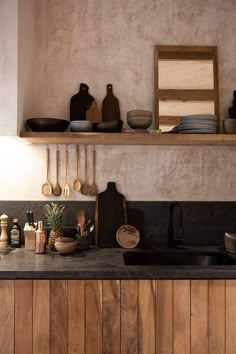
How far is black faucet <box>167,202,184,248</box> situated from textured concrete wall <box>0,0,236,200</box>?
8cm

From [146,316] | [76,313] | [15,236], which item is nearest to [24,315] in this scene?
[76,313]

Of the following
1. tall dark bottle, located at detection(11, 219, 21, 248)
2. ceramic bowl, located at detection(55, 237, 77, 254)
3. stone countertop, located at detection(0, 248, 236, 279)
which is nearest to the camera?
stone countertop, located at detection(0, 248, 236, 279)

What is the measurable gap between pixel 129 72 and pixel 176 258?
4.08 ft

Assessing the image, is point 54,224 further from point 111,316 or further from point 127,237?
point 111,316

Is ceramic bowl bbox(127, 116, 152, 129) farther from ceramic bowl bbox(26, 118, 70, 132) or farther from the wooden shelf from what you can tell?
ceramic bowl bbox(26, 118, 70, 132)

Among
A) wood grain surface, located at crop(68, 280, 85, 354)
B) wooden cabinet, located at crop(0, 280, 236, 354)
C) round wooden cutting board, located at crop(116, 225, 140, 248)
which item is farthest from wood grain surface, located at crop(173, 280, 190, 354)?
round wooden cutting board, located at crop(116, 225, 140, 248)

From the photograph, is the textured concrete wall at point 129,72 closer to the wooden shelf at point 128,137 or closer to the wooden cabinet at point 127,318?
the wooden shelf at point 128,137

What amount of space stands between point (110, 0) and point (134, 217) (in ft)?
4.78

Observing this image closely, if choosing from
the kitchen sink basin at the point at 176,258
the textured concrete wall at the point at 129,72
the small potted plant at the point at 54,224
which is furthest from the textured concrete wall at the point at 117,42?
the kitchen sink basin at the point at 176,258

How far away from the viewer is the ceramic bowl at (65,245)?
1.99 metres

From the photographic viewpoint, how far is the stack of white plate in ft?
6.81

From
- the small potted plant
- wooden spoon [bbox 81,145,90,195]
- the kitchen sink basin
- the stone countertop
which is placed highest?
wooden spoon [bbox 81,145,90,195]

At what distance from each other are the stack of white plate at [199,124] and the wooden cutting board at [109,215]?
0.61m

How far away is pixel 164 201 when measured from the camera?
2.37m
